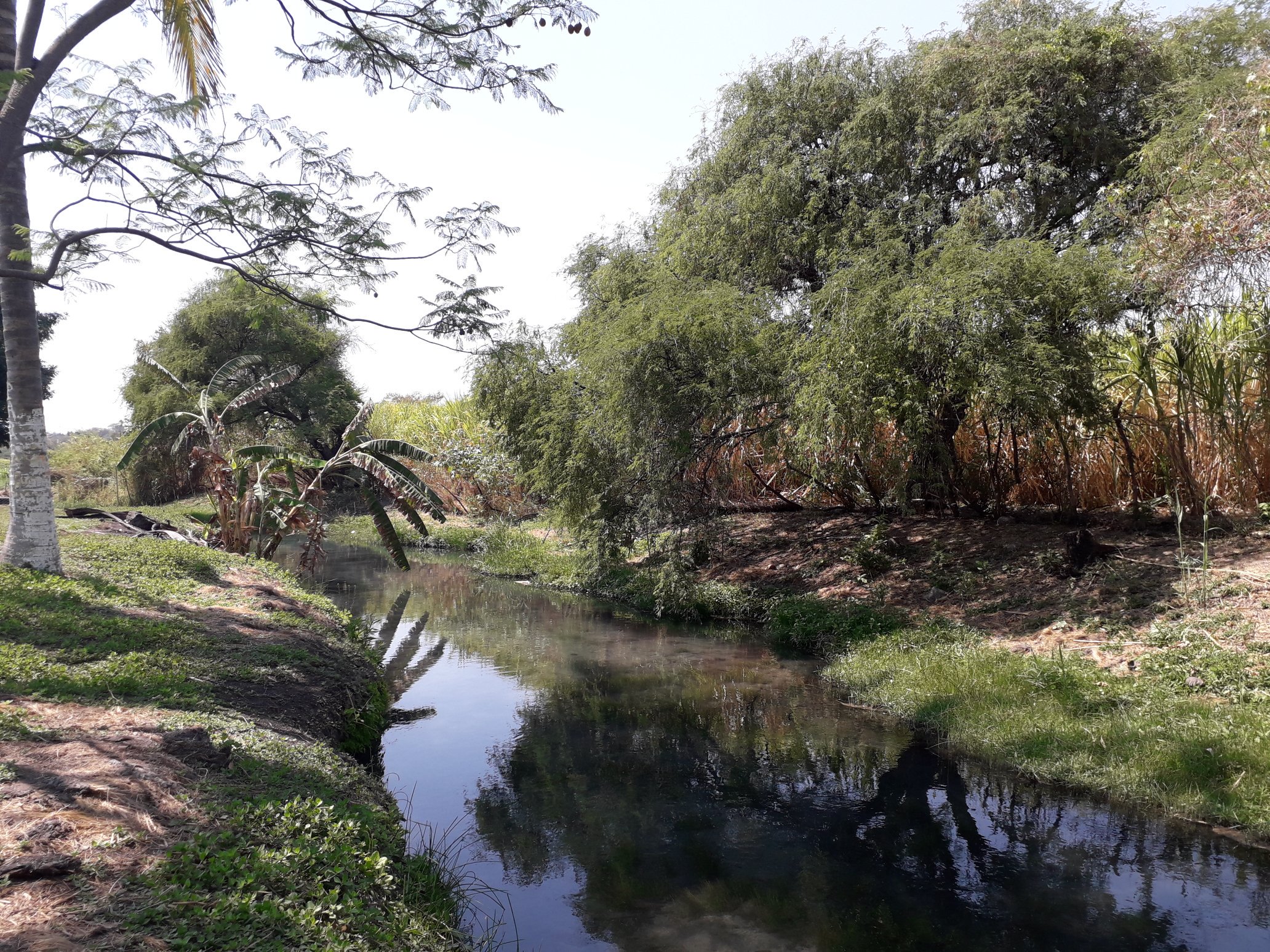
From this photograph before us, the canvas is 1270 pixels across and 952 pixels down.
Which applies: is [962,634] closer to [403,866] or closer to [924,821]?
[924,821]

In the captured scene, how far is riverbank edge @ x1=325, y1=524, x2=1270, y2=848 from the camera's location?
6.47 meters

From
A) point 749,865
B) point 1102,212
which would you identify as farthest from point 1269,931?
point 1102,212

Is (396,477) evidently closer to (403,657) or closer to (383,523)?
(383,523)

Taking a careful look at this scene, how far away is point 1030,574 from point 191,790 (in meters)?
10.4

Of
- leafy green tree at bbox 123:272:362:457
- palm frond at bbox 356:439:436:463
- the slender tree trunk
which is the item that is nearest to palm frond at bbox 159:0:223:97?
the slender tree trunk

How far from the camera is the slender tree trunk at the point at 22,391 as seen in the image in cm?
898

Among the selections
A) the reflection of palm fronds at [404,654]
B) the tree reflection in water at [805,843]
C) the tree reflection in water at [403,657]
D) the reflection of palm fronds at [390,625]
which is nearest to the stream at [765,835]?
the tree reflection in water at [805,843]

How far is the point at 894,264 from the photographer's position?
1245cm

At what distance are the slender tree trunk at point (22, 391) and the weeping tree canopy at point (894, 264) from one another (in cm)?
518

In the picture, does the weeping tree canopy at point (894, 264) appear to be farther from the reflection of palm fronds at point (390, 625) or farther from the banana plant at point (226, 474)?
the banana plant at point (226, 474)

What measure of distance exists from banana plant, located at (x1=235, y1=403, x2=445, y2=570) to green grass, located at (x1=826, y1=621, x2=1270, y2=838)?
27.3 ft

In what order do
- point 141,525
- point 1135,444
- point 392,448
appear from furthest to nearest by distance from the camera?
point 141,525
point 392,448
point 1135,444

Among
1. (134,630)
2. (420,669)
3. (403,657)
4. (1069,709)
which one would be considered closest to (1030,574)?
(1069,709)

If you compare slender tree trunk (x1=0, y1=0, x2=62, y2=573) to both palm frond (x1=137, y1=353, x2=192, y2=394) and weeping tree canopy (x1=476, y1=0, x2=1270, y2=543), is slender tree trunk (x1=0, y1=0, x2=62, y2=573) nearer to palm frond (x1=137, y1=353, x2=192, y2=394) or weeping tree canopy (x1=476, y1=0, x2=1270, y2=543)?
weeping tree canopy (x1=476, y1=0, x2=1270, y2=543)
